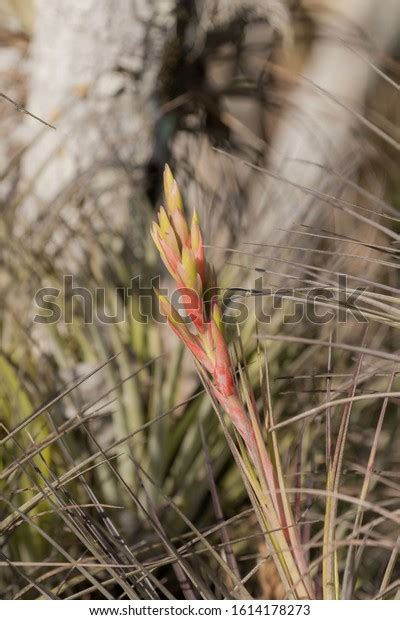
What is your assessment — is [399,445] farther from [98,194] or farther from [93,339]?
[98,194]

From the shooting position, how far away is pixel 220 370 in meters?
0.43

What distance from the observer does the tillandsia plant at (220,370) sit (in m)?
0.43

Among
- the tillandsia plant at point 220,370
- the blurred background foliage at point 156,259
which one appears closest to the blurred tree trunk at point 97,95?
the blurred background foliage at point 156,259

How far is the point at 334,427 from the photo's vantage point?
723mm

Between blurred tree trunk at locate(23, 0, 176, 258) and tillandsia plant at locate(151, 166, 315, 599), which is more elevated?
blurred tree trunk at locate(23, 0, 176, 258)

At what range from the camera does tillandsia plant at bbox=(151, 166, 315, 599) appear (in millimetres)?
425

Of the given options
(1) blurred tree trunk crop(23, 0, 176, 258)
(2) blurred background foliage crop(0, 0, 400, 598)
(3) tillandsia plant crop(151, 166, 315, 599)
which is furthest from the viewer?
(1) blurred tree trunk crop(23, 0, 176, 258)

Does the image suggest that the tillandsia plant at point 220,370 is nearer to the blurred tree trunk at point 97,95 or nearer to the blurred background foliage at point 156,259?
the blurred background foliage at point 156,259

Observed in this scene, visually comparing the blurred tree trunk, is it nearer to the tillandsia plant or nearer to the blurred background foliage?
the blurred background foliage

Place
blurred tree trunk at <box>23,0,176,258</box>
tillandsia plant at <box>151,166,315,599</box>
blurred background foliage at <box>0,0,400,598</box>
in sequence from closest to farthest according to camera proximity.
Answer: tillandsia plant at <box>151,166,315,599</box>, blurred background foliage at <box>0,0,400,598</box>, blurred tree trunk at <box>23,0,176,258</box>

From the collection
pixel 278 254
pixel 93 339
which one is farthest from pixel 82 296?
pixel 278 254

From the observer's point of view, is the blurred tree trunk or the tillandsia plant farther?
the blurred tree trunk

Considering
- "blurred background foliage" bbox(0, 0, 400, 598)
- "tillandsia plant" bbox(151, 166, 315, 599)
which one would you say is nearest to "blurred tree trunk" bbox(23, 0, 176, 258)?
"blurred background foliage" bbox(0, 0, 400, 598)

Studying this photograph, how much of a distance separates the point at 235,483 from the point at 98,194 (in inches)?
18.5
